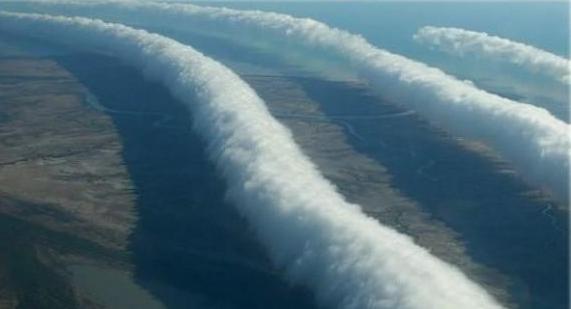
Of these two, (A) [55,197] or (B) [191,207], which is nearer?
(B) [191,207]

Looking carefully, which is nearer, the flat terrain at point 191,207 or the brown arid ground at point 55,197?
the flat terrain at point 191,207

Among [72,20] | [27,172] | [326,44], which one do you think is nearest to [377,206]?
[27,172]

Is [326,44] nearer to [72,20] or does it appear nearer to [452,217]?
[72,20]

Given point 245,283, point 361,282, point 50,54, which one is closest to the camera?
point 361,282

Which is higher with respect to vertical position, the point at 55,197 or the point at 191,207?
the point at 191,207

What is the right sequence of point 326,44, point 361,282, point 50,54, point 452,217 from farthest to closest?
1. point 326,44
2. point 50,54
3. point 452,217
4. point 361,282

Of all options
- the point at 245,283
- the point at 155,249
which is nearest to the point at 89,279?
the point at 155,249

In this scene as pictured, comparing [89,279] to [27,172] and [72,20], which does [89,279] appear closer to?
[27,172]

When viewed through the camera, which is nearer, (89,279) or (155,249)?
(89,279)

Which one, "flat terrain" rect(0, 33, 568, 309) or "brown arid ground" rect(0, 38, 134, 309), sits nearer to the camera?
"flat terrain" rect(0, 33, 568, 309)

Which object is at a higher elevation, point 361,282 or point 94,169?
point 361,282
